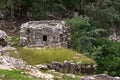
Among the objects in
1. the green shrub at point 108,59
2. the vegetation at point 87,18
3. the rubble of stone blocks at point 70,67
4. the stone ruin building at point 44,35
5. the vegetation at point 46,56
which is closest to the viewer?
the rubble of stone blocks at point 70,67

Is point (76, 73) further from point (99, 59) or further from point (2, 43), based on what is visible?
point (99, 59)

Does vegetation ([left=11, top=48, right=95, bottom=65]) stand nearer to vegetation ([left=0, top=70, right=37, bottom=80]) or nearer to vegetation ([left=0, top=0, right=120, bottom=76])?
vegetation ([left=0, top=70, right=37, bottom=80])

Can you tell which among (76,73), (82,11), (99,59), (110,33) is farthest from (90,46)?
(82,11)

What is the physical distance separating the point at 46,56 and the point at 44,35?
9.08m

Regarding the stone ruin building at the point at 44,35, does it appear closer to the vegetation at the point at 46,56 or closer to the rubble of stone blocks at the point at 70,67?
the vegetation at the point at 46,56

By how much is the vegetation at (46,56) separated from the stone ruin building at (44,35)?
7.52m

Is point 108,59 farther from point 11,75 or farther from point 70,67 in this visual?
point 11,75

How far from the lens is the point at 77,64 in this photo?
94.6 feet

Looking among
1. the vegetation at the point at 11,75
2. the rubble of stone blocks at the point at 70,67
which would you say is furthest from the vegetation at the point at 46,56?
the vegetation at the point at 11,75

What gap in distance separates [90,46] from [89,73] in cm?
1124

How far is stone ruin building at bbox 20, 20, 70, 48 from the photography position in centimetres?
3775

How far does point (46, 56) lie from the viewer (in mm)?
29047

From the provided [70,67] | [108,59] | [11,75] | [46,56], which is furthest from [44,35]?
[11,75]

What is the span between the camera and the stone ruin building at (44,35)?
37.8 meters
